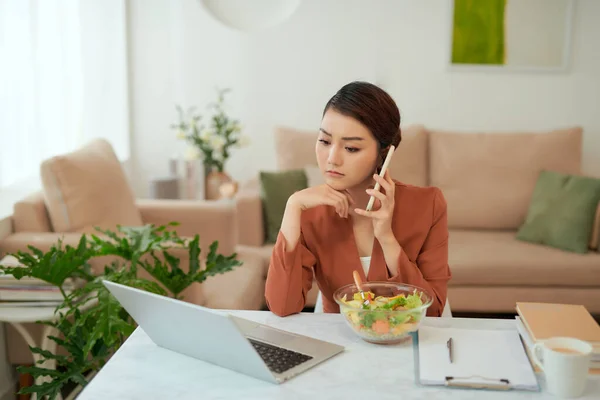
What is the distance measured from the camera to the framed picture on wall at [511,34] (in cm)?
412

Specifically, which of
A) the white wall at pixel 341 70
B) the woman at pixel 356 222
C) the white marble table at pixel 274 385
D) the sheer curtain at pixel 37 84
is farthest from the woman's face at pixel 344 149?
the white wall at pixel 341 70

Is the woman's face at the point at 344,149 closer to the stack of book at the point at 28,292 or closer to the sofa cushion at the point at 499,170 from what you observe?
the stack of book at the point at 28,292

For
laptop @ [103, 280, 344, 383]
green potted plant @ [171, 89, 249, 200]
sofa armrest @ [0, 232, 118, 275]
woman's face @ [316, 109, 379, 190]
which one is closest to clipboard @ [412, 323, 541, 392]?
laptop @ [103, 280, 344, 383]

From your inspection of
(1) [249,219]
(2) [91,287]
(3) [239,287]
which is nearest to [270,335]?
(2) [91,287]

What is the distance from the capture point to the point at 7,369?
8.77 feet

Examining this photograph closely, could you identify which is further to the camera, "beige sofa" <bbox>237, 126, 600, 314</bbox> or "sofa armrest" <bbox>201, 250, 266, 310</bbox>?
"beige sofa" <bbox>237, 126, 600, 314</bbox>

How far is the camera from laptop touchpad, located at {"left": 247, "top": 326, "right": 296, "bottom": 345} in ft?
4.57

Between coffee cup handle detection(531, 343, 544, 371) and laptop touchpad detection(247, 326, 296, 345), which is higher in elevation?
coffee cup handle detection(531, 343, 544, 371)

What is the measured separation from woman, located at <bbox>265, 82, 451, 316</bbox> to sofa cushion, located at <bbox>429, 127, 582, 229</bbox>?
2052 mm

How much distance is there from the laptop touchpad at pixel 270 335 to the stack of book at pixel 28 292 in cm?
109

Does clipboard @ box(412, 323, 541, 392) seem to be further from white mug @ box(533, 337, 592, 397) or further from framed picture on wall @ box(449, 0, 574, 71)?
framed picture on wall @ box(449, 0, 574, 71)

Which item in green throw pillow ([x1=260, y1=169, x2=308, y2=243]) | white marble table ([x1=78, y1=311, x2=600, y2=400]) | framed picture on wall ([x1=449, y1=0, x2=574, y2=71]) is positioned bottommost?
green throw pillow ([x1=260, y1=169, x2=308, y2=243])

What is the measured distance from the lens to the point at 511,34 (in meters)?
4.17

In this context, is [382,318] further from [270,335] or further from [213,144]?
[213,144]
